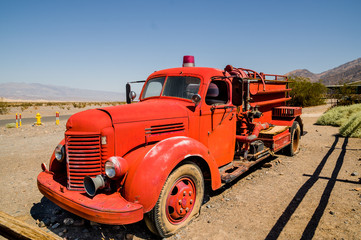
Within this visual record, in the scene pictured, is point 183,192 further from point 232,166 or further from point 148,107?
point 232,166

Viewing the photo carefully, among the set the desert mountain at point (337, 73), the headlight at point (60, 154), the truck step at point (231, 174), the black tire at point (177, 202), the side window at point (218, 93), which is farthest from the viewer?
the desert mountain at point (337, 73)

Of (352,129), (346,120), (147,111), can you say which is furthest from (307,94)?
(147,111)

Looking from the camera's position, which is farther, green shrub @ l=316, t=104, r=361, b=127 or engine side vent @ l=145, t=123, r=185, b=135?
green shrub @ l=316, t=104, r=361, b=127

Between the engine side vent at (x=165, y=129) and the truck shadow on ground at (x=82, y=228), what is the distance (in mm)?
1327

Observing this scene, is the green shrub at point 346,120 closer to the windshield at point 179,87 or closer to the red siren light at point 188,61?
the red siren light at point 188,61

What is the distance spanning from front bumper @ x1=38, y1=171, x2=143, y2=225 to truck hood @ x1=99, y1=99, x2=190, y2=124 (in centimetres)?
98

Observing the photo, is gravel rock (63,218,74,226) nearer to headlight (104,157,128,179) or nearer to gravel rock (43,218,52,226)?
gravel rock (43,218,52,226)

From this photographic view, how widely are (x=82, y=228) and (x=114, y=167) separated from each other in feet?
4.28

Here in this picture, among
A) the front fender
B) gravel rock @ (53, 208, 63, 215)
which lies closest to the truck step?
the front fender

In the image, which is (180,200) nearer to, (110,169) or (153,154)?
(153,154)

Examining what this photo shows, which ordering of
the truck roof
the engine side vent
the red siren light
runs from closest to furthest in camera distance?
the engine side vent < the truck roof < the red siren light

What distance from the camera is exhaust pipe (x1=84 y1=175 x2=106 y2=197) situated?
280 centimetres

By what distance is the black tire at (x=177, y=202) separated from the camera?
3.05 meters

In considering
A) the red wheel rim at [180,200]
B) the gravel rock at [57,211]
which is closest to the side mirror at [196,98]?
the red wheel rim at [180,200]
